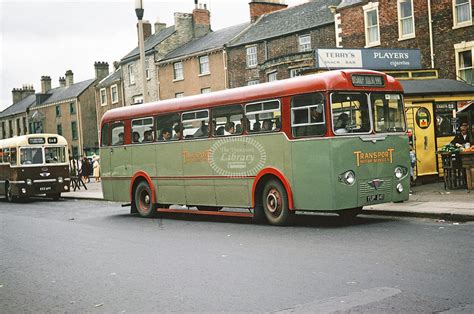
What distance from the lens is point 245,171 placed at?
13.6 meters

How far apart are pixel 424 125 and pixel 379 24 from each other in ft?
47.4

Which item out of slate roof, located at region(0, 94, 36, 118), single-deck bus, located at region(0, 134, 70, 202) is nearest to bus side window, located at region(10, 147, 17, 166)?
single-deck bus, located at region(0, 134, 70, 202)

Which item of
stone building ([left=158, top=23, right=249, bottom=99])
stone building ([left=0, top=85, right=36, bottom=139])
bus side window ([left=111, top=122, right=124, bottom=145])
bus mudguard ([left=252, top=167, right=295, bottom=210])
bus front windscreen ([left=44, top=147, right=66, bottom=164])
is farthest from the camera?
stone building ([left=0, top=85, right=36, bottom=139])

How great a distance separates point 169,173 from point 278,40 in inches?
1009

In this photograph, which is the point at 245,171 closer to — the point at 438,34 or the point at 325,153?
the point at 325,153

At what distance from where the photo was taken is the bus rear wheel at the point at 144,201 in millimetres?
16750

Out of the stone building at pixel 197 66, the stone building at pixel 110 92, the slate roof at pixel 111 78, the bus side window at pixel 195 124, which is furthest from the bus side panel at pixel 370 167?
the slate roof at pixel 111 78

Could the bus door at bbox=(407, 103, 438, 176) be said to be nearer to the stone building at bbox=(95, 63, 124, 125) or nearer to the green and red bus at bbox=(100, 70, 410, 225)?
the green and red bus at bbox=(100, 70, 410, 225)

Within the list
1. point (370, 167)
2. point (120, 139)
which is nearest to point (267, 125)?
point (370, 167)

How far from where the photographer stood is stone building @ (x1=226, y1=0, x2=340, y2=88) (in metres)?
36.6

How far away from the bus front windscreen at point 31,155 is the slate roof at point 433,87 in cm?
1631

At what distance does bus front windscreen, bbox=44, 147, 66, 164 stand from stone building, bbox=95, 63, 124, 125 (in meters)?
28.8

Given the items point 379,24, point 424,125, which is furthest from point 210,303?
point 379,24

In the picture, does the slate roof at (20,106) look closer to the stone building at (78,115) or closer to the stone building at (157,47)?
the stone building at (78,115)
